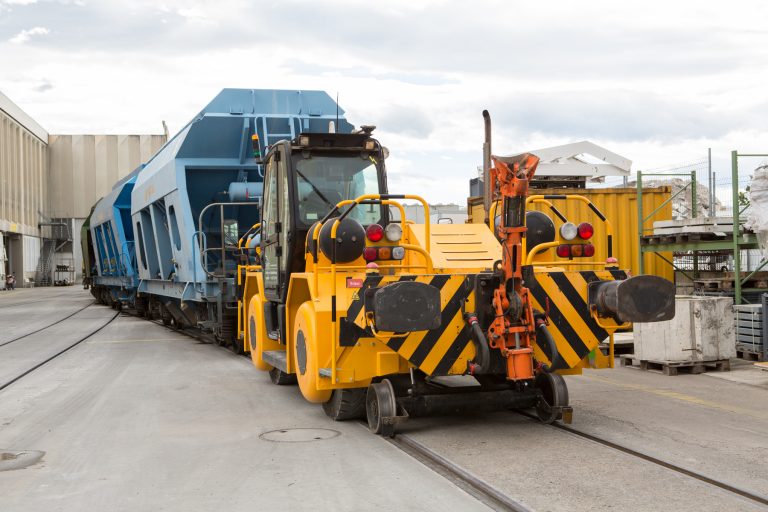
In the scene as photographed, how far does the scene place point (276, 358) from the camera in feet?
26.8

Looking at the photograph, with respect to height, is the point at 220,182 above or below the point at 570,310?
above

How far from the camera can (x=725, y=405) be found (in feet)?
25.4

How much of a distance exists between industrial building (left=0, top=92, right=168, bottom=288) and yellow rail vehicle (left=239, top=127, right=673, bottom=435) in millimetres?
60548

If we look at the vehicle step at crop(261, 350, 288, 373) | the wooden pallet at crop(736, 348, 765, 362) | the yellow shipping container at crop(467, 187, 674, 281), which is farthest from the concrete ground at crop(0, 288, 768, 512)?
the yellow shipping container at crop(467, 187, 674, 281)

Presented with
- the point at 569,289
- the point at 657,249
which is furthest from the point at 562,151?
the point at 569,289

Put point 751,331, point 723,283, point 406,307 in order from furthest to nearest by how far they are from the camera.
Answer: point 723,283
point 751,331
point 406,307

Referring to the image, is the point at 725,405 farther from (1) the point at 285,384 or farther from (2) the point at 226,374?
(2) the point at 226,374

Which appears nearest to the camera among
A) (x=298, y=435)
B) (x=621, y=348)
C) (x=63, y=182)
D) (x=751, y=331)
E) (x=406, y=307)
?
(x=406, y=307)

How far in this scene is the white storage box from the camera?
9.96m

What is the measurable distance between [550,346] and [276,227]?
131 inches

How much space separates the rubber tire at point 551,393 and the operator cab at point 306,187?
2.61 metres

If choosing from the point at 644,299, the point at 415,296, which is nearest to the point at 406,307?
the point at 415,296

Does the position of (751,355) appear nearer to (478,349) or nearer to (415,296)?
(478,349)

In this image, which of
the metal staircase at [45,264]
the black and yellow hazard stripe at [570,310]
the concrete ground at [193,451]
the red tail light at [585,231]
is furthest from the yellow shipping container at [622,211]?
the metal staircase at [45,264]
